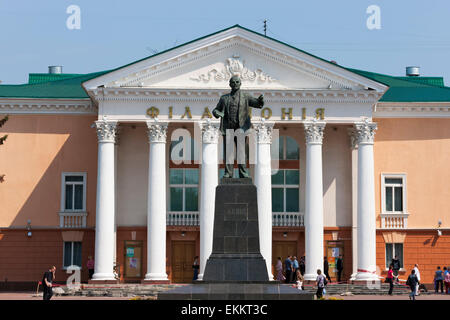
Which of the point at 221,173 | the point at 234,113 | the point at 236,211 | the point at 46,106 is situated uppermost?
the point at 46,106

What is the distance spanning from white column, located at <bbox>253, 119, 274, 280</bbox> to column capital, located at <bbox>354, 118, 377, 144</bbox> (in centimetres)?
425

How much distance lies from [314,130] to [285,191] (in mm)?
4464

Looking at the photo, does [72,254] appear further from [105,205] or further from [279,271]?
[279,271]

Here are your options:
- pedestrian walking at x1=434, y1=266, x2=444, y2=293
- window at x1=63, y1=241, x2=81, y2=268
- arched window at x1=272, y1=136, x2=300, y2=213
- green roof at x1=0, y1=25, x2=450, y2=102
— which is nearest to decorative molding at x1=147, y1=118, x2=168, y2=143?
green roof at x1=0, y1=25, x2=450, y2=102

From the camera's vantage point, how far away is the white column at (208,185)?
145 feet

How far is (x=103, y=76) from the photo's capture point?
145 ft

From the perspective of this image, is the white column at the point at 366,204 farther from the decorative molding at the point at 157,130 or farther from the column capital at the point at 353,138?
the decorative molding at the point at 157,130

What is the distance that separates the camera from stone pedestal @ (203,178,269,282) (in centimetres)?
2288

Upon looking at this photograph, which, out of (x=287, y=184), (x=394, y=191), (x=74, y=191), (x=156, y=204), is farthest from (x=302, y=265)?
(x=74, y=191)

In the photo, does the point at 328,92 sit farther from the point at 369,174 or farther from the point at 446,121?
the point at 446,121

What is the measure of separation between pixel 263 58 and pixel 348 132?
6197 millimetres

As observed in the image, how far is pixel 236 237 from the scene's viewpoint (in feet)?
76.6
